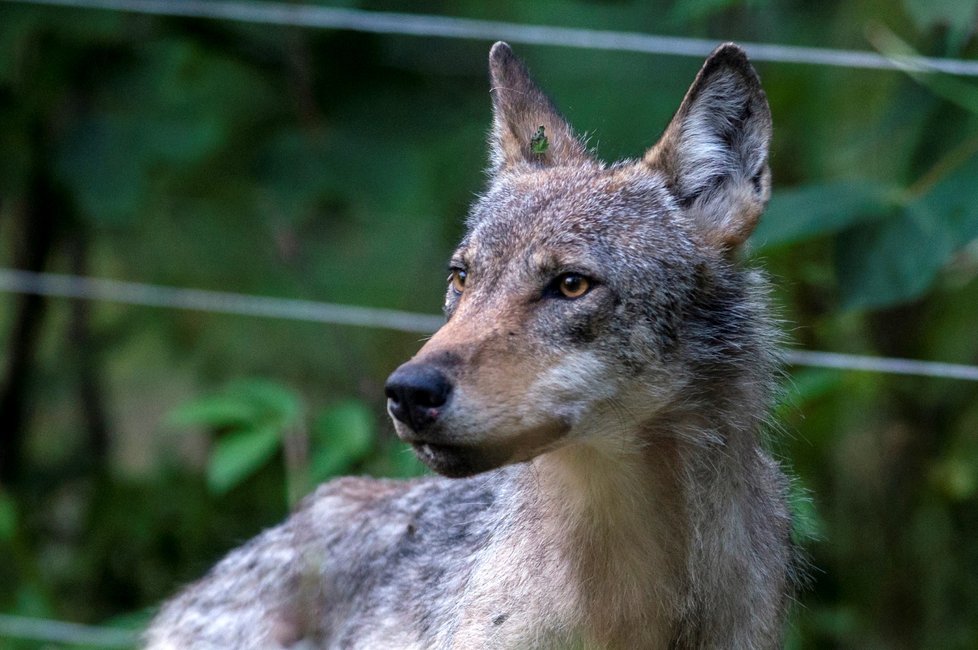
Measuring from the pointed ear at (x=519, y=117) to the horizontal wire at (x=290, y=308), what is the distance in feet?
5.36

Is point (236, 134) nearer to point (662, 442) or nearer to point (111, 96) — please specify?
point (111, 96)

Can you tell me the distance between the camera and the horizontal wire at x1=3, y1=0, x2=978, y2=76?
5.19m

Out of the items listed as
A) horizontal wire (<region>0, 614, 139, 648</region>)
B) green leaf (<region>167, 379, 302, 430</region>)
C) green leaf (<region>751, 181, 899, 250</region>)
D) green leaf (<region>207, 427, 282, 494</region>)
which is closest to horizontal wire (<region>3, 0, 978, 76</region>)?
green leaf (<region>751, 181, 899, 250</region>)

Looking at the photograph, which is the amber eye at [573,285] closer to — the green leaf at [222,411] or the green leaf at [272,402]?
the green leaf at [272,402]

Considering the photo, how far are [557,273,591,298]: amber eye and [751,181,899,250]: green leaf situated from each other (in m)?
1.81

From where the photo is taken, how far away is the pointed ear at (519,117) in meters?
4.18

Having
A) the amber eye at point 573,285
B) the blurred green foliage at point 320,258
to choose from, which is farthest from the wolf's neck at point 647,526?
the blurred green foliage at point 320,258

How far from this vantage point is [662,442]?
3.63 metres

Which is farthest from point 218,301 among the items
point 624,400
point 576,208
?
point 624,400

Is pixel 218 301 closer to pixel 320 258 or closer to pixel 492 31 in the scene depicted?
pixel 320 258

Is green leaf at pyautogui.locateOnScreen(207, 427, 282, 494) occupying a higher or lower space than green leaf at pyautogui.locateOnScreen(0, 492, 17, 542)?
higher

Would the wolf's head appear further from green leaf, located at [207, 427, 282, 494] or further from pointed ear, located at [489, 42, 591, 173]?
green leaf, located at [207, 427, 282, 494]

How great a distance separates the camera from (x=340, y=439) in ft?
19.1

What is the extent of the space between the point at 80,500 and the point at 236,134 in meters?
2.57
